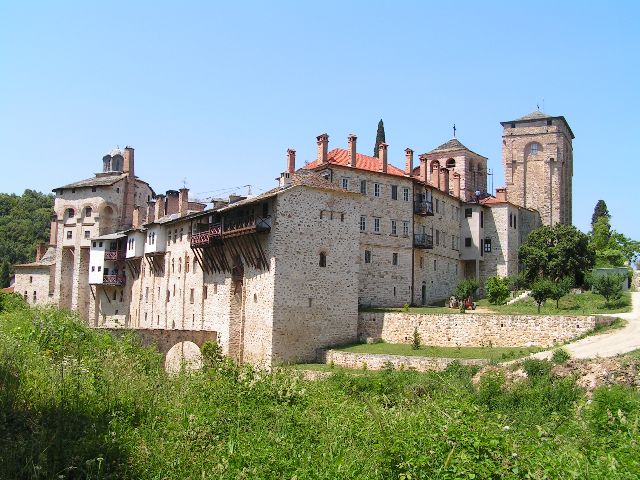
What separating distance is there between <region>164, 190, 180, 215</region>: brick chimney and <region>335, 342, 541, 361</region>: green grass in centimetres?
2250

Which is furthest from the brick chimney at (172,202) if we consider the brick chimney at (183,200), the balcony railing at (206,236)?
the balcony railing at (206,236)

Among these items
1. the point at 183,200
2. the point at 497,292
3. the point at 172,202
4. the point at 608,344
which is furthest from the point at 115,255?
the point at 608,344

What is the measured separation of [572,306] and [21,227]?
243ft

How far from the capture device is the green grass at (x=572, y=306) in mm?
33594

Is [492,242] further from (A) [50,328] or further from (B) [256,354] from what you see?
(A) [50,328]

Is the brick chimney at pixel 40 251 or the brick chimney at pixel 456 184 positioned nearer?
the brick chimney at pixel 456 184

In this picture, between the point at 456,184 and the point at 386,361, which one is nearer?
the point at 386,361

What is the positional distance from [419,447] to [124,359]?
8.28 m

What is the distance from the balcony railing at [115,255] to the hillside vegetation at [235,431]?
36618mm

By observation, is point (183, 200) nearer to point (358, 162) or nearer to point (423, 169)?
point (358, 162)

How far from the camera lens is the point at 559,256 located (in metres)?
44.4

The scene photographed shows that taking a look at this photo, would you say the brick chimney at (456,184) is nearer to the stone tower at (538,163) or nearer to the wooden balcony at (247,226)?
the stone tower at (538,163)

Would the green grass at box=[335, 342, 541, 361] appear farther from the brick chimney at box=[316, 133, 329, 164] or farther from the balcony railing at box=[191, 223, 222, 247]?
the brick chimney at box=[316, 133, 329, 164]

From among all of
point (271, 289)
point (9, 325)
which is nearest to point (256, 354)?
point (271, 289)
